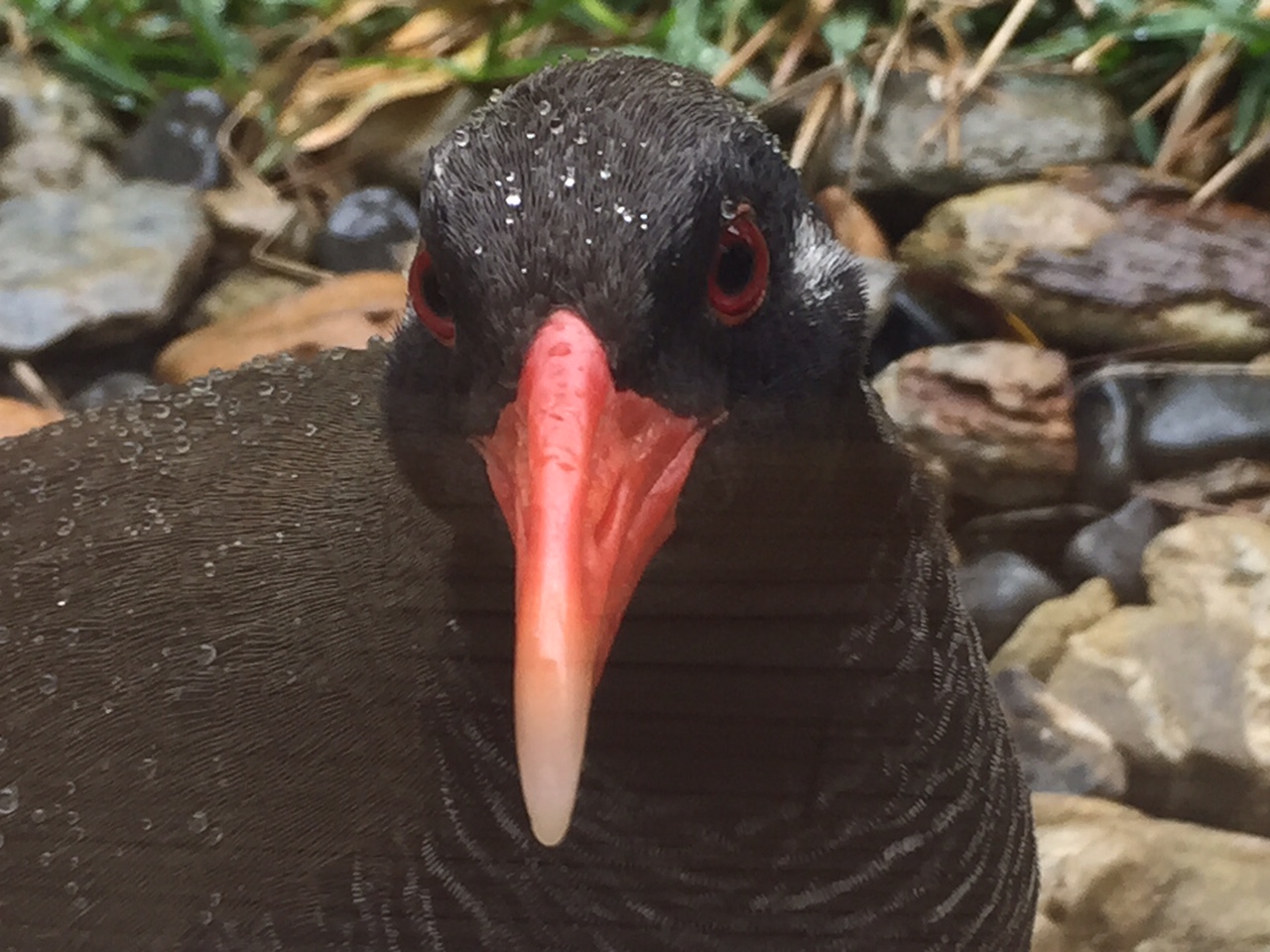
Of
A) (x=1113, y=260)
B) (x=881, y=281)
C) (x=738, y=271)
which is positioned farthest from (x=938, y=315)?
(x=738, y=271)

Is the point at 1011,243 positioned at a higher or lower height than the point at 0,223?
higher

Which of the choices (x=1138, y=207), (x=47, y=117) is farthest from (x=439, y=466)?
(x=47, y=117)

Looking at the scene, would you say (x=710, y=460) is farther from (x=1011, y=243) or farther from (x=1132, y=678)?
(x=1011, y=243)

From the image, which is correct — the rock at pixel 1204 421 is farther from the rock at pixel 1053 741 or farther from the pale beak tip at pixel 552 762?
the pale beak tip at pixel 552 762

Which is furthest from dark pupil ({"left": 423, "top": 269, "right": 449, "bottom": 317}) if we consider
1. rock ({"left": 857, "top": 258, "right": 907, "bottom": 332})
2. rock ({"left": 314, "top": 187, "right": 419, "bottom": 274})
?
rock ({"left": 314, "top": 187, "right": 419, "bottom": 274})

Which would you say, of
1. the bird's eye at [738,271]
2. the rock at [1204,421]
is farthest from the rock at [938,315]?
the bird's eye at [738,271]

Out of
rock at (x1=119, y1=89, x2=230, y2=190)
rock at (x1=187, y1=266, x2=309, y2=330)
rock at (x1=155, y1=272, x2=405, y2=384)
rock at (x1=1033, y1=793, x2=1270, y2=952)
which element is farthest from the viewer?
rock at (x1=119, y1=89, x2=230, y2=190)

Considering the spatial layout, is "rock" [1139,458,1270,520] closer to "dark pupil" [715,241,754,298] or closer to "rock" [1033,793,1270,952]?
"rock" [1033,793,1270,952]
